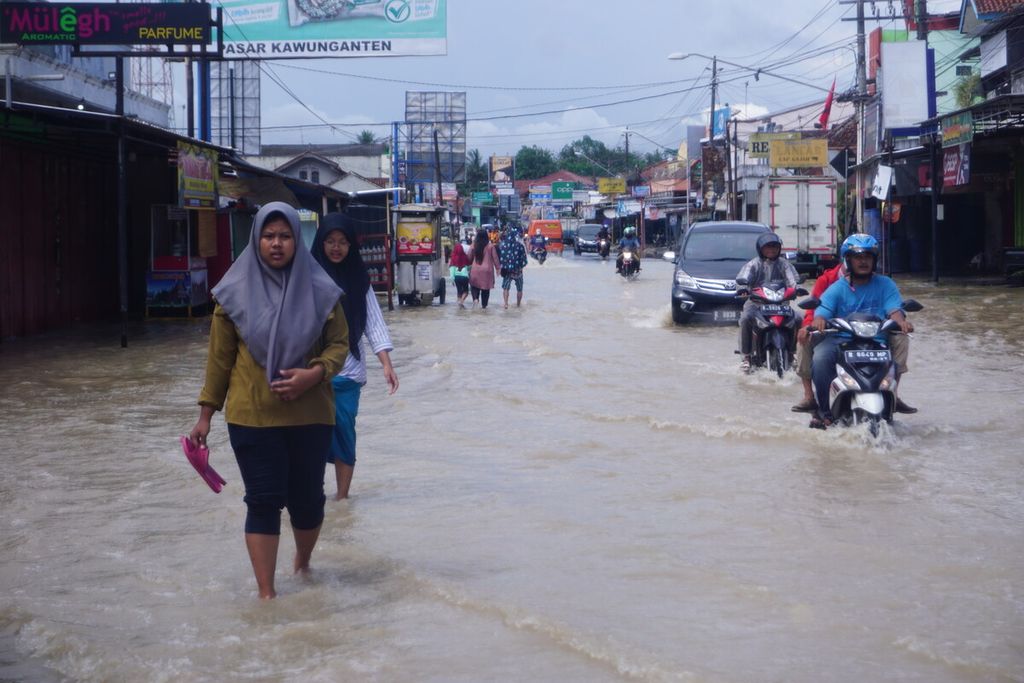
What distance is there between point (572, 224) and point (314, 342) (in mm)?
89130

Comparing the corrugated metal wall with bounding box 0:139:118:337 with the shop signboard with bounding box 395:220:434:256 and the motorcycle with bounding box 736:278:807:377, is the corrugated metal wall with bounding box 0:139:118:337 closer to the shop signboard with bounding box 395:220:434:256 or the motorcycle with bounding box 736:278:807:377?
the shop signboard with bounding box 395:220:434:256

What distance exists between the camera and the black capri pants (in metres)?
4.77

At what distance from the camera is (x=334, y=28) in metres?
35.3

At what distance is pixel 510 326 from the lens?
20.1 metres

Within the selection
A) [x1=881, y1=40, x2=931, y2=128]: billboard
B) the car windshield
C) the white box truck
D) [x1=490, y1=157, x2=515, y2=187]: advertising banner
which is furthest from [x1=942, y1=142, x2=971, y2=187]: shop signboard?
[x1=490, y1=157, x2=515, y2=187]: advertising banner

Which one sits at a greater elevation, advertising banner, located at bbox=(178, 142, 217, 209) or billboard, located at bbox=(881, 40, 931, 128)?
billboard, located at bbox=(881, 40, 931, 128)

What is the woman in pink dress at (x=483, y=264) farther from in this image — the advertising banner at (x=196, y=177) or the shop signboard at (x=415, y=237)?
the advertising banner at (x=196, y=177)

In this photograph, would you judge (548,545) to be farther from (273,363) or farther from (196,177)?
(196,177)

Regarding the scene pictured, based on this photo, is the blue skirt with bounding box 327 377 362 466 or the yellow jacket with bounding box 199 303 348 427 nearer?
the yellow jacket with bounding box 199 303 348 427

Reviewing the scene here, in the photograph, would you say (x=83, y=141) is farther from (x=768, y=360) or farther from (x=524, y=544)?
(x=524, y=544)

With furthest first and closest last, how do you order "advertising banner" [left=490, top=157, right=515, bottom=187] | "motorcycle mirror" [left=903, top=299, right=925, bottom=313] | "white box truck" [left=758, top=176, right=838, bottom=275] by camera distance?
"advertising banner" [left=490, top=157, right=515, bottom=187], "white box truck" [left=758, top=176, right=838, bottom=275], "motorcycle mirror" [left=903, top=299, right=925, bottom=313]

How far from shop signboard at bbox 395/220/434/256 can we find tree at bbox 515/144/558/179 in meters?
126

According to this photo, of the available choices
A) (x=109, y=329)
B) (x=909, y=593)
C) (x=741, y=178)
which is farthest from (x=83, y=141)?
(x=741, y=178)

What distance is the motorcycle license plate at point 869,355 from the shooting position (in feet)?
26.7
